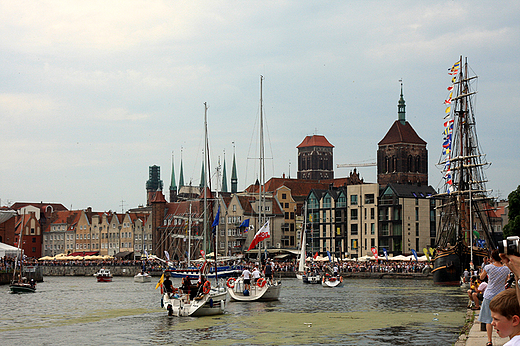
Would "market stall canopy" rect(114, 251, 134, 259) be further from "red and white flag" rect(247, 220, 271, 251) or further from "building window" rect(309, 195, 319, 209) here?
"red and white flag" rect(247, 220, 271, 251)

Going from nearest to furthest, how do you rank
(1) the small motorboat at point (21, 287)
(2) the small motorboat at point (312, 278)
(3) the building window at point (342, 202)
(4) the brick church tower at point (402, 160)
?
(1) the small motorboat at point (21, 287) < (2) the small motorboat at point (312, 278) < (3) the building window at point (342, 202) < (4) the brick church tower at point (402, 160)

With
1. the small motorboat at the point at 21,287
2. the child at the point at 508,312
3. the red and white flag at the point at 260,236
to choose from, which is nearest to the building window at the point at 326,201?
the small motorboat at the point at 21,287

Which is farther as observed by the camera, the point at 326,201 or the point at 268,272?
the point at 326,201

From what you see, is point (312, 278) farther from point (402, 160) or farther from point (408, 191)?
point (402, 160)

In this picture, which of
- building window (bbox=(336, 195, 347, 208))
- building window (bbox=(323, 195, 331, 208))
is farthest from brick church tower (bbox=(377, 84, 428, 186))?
building window (bbox=(336, 195, 347, 208))

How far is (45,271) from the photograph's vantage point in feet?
458

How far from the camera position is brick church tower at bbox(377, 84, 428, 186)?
7618 inches

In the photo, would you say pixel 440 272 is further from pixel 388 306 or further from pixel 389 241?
pixel 389 241

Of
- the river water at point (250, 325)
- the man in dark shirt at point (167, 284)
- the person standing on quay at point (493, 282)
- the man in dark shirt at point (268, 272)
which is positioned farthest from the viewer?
the man in dark shirt at point (268, 272)

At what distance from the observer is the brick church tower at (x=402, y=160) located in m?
194

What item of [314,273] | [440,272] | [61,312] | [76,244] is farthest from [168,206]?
[61,312]

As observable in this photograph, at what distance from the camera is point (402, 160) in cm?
19375

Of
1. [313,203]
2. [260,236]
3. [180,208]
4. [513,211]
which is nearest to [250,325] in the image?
[260,236]

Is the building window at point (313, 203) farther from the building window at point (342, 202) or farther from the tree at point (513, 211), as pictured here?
the tree at point (513, 211)
